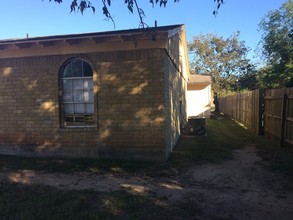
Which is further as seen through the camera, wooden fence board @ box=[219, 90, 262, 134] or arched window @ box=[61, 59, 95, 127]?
wooden fence board @ box=[219, 90, 262, 134]

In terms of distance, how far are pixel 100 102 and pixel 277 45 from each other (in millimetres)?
31610

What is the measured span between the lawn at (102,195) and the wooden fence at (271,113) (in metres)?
0.99

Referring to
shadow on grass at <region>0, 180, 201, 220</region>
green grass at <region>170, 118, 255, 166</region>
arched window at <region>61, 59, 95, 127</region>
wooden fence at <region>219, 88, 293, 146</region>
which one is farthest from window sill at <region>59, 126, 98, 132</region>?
wooden fence at <region>219, 88, 293, 146</region>

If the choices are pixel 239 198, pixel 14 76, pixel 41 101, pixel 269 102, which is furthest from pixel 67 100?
pixel 269 102

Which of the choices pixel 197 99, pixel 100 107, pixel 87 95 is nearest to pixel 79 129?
pixel 100 107

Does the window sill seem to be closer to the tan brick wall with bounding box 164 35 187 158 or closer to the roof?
the tan brick wall with bounding box 164 35 187 158

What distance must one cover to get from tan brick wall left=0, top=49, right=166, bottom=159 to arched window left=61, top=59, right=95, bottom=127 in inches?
9.0

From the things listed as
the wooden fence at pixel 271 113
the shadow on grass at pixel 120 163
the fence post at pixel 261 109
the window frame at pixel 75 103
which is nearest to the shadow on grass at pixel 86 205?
the shadow on grass at pixel 120 163

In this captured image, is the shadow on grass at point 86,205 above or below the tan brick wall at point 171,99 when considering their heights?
below

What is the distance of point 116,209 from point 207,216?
5.17ft

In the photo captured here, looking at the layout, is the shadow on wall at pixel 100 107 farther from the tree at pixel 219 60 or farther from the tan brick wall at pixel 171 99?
the tree at pixel 219 60

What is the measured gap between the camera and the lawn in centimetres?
512

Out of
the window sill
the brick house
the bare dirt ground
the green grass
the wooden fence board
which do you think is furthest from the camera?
the wooden fence board

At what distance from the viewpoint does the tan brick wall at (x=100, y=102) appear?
30.4 feet
